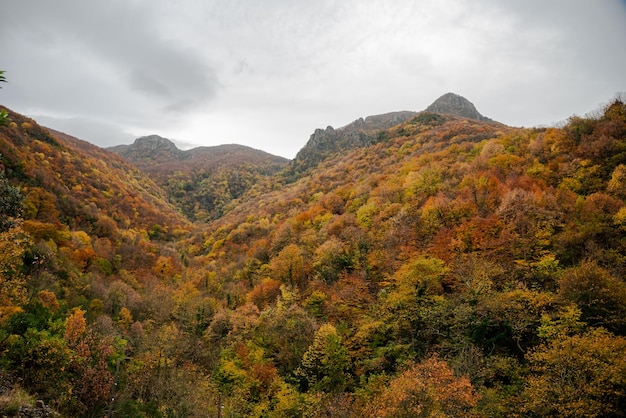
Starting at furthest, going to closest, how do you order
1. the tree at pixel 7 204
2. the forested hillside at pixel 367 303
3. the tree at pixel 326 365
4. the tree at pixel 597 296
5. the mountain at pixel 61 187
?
the mountain at pixel 61 187, the tree at pixel 326 365, the tree at pixel 597 296, the forested hillside at pixel 367 303, the tree at pixel 7 204

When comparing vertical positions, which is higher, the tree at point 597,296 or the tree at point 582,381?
the tree at point 597,296

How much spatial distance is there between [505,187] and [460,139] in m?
58.6

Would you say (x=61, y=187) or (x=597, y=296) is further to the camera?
(x=61, y=187)

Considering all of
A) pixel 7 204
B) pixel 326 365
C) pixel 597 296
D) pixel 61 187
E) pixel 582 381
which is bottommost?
pixel 326 365

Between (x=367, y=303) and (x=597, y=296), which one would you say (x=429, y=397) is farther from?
(x=367, y=303)

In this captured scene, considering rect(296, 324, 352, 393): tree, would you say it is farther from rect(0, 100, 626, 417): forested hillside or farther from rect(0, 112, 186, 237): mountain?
rect(0, 112, 186, 237): mountain

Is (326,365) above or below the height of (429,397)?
below

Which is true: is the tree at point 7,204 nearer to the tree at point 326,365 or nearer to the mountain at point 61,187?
the tree at point 326,365

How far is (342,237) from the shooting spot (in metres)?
69.5

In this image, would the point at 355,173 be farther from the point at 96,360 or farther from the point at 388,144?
the point at 96,360

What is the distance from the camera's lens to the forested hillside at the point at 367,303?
80.9 ft

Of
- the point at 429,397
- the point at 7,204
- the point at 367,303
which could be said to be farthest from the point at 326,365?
the point at 7,204

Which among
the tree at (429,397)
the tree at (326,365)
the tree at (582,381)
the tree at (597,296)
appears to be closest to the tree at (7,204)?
the tree at (429,397)

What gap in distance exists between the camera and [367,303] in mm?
48094
